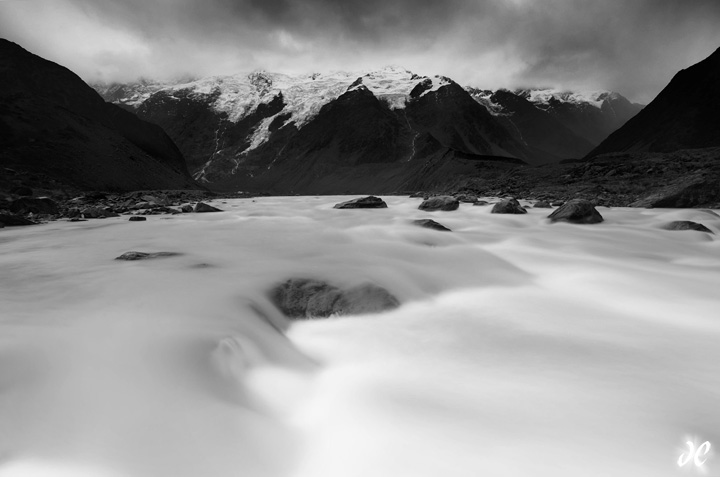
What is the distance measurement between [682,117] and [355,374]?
82.8 m

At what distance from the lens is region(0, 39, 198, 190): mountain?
3291 centimetres

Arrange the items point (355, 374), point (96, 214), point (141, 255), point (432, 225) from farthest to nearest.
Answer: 1. point (96, 214)
2. point (432, 225)
3. point (141, 255)
4. point (355, 374)

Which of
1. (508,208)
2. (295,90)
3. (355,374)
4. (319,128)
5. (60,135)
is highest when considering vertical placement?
(295,90)

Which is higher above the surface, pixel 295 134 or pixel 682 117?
pixel 295 134

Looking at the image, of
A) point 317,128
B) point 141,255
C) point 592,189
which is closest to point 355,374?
point 141,255

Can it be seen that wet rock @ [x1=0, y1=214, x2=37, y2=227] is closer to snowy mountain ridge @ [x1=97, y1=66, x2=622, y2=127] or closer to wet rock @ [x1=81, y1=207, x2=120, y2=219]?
wet rock @ [x1=81, y1=207, x2=120, y2=219]

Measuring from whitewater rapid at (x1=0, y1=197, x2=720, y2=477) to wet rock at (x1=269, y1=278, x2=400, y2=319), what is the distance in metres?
0.16

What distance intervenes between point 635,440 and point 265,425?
6.24 ft

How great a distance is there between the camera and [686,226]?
28.7 feet

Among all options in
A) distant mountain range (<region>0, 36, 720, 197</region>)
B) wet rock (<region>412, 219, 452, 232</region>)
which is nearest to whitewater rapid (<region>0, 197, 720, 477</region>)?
wet rock (<region>412, 219, 452, 232</region>)

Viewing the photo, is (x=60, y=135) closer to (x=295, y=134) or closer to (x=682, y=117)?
(x=682, y=117)

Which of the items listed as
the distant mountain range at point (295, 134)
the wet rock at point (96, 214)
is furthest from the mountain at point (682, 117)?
the wet rock at point (96, 214)

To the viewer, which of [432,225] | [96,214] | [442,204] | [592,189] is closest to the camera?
[432,225]
